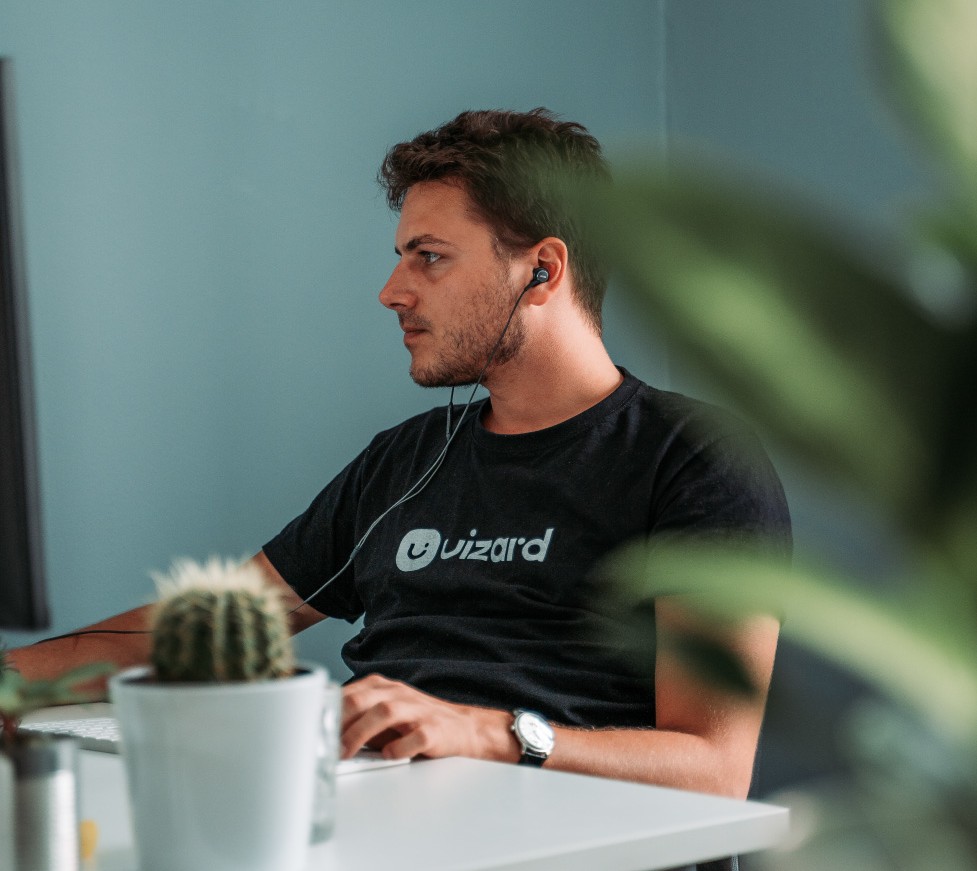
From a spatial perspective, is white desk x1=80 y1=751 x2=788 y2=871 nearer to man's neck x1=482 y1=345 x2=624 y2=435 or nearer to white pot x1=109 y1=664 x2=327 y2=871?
white pot x1=109 y1=664 x2=327 y2=871

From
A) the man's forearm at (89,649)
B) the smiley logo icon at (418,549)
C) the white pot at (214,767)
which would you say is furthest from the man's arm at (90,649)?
the white pot at (214,767)

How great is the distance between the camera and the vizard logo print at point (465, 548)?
141cm

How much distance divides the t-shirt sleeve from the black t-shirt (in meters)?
0.09

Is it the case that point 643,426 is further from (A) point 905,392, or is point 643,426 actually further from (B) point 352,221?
(A) point 905,392

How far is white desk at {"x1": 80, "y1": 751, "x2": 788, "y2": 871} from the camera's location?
0.65 metres

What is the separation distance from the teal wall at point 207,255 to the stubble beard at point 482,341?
0.52m

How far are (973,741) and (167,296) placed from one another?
1.92 metres

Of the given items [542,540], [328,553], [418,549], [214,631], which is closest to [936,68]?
[214,631]

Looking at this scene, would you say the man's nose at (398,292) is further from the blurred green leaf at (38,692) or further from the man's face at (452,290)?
the blurred green leaf at (38,692)

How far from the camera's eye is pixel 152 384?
197 centimetres

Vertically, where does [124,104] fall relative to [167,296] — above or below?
above

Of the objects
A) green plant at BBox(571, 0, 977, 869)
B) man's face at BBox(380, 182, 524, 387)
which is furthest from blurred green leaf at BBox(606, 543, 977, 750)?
man's face at BBox(380, 182, 524, 387)

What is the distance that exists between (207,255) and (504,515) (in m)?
0.84

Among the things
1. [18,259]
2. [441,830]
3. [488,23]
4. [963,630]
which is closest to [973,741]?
[963,630]
